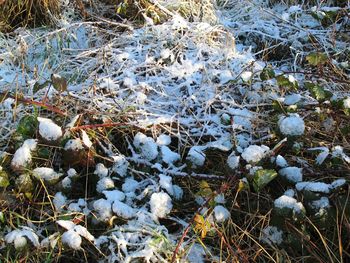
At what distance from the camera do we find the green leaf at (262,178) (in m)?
1.48

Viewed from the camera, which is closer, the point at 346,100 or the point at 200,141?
the point at 346,100

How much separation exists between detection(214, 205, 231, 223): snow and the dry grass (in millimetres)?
1576

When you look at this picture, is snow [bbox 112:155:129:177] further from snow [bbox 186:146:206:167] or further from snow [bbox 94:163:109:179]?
snow [bbox 186:146:206:167]

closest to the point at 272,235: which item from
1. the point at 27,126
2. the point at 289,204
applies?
the point at 289,204

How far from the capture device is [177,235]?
154cm

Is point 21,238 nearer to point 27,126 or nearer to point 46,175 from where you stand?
point 46,175

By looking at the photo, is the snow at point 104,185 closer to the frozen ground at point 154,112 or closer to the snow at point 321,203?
the frozen ground at point 154,112

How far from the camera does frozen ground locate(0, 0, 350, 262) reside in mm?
1508

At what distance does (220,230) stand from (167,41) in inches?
44.4

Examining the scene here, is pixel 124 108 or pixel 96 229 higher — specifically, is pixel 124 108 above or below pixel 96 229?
above

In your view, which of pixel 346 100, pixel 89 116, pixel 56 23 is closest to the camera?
pixel 346 100

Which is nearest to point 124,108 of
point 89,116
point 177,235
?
point 89,116

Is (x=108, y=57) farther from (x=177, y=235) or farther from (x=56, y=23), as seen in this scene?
(x=177, y=235)

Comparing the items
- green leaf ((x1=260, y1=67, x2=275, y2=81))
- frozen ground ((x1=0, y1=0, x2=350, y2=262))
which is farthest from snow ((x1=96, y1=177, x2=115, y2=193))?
green leaf ((x1=260, y1=67, x2=275, y2=81))
